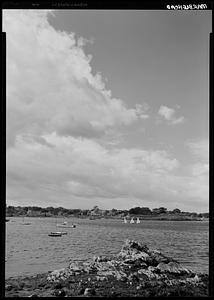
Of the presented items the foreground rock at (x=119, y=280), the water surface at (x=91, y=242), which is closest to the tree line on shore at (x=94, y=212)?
the water surface at (x=91, y=242)

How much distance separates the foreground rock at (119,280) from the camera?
6.14 feet

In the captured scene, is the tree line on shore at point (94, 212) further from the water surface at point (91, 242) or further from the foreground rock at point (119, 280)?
the foreground rock at point (119, 280)

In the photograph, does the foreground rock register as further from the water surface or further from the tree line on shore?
the tree line on shore

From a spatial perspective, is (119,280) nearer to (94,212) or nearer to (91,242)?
(94,212)

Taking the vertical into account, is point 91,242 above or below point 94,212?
below

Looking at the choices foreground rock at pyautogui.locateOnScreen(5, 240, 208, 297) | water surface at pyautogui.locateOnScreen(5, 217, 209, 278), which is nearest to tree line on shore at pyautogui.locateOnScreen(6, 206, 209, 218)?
water surface at pyautogui.locateOnScreen(5, 217, 209, 278)

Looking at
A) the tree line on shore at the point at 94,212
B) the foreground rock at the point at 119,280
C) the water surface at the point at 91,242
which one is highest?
the tree line on shore at the point at 94,212

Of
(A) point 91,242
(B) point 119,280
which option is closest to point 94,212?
(B) point 119,280

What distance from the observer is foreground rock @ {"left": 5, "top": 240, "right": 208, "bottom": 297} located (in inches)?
73.7

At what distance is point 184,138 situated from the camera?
2.11 m

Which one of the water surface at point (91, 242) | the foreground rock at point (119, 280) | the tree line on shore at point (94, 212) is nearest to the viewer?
the foreground rock at point (119, 280)

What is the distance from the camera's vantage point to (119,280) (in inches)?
83.8

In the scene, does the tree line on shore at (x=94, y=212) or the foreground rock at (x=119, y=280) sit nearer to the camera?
the foreground rock at (x=119, y=280)
